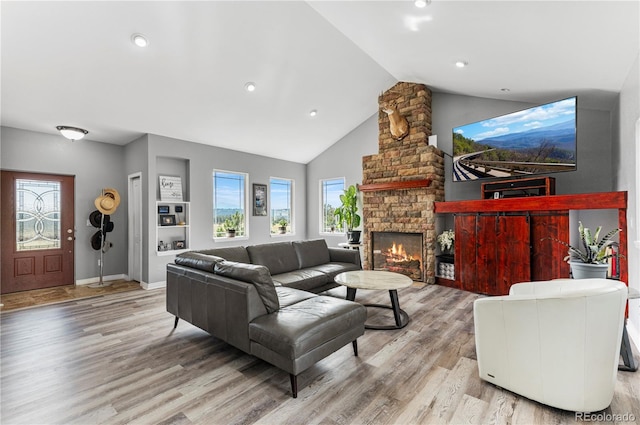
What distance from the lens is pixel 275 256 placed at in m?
4.31

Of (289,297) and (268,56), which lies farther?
(268,56)

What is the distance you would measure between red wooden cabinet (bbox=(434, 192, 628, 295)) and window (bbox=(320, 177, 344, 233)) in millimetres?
2950

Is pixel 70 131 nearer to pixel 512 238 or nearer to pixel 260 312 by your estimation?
pixel 260 312

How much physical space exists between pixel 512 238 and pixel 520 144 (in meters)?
1.33

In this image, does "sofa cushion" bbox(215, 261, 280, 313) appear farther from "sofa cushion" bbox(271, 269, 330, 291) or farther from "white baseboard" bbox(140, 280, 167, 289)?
"white baseboard" bbox(140, 280, 167, 289)

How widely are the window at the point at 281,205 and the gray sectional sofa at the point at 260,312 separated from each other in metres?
4.19

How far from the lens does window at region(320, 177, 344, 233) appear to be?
748 cm

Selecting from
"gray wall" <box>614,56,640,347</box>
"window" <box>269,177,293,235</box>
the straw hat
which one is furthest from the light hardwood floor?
"window" <box>269,177,293,235</box>

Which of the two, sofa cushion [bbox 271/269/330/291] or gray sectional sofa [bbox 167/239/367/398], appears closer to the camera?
gray sectional sofa [bbox 167/239/367/398]

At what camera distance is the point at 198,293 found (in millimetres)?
2871

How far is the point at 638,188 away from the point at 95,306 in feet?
20.7

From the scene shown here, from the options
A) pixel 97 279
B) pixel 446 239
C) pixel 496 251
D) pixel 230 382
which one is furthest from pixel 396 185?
pixel 97 279

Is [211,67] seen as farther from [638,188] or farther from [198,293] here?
A: [638,188]

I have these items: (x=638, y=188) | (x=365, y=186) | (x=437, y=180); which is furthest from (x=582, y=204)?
(x=365, y=186)
